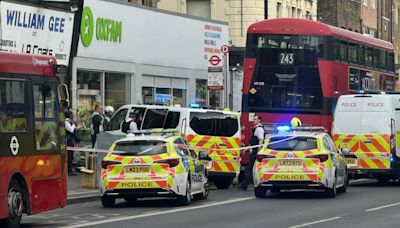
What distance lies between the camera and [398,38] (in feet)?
264

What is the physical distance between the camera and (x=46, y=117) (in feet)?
57.0

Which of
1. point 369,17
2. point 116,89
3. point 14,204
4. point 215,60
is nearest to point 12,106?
point 14,204

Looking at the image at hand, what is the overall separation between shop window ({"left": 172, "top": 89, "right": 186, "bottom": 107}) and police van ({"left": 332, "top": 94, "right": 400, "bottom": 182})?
10.0 metres

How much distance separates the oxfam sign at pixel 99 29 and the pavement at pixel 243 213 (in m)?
8.10

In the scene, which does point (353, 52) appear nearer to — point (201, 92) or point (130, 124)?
point (130, 124)

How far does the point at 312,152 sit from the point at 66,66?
30.5ft

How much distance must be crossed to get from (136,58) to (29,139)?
1785 centimetres

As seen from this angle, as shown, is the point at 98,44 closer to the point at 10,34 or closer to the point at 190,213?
the point at 10,34

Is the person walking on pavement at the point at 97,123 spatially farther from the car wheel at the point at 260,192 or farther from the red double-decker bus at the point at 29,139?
the red double-decker bus at the point at 29,139

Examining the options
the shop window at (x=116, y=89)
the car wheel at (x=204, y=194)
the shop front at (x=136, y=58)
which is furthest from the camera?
the shop window at (x=116, y=89)

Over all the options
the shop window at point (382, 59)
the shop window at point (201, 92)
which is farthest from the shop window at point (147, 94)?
the shop window at point (382, 59)

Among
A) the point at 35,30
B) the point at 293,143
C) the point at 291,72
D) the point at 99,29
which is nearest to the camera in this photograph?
the point at 293,143

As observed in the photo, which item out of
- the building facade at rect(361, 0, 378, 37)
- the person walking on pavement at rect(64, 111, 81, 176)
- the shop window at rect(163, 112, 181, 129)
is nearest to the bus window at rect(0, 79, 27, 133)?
the shop window at rect(163, 112, 181, 129)

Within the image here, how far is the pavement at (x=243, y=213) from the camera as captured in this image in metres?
17.3
